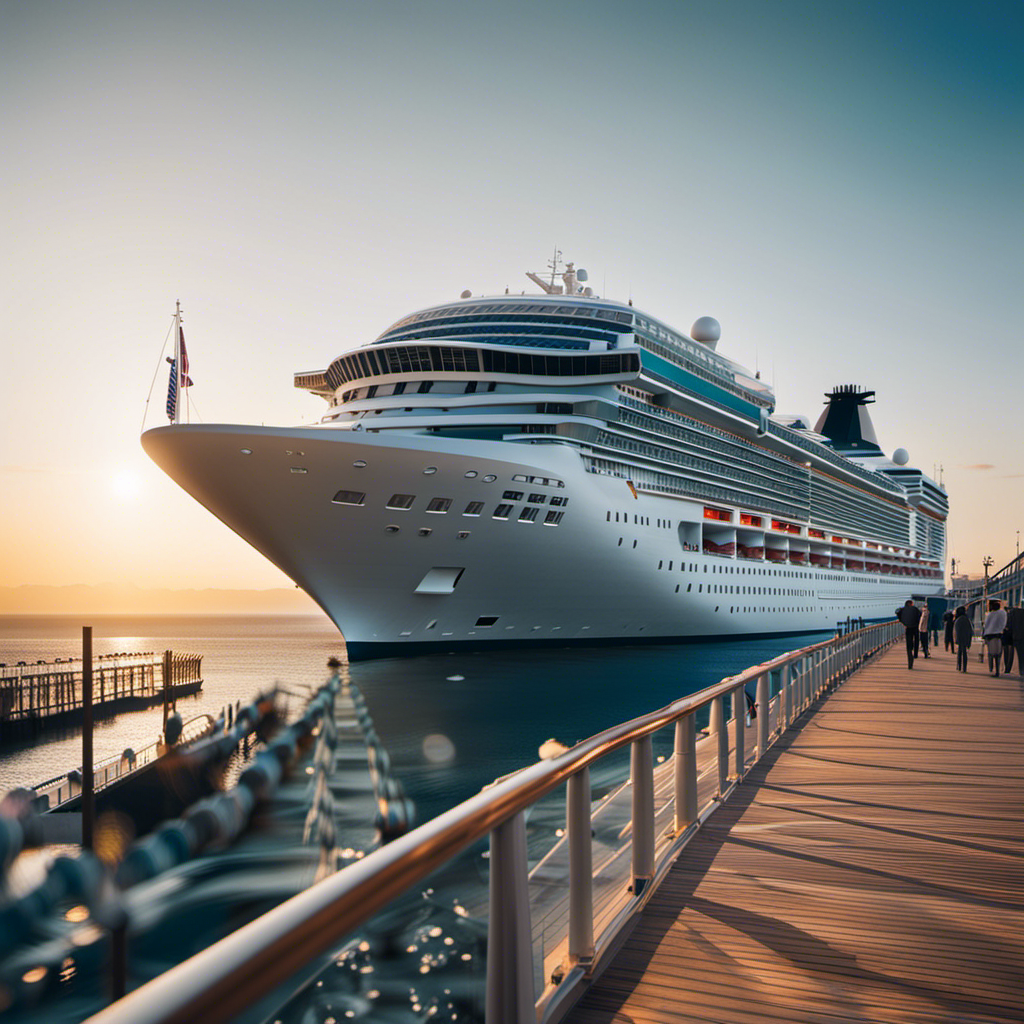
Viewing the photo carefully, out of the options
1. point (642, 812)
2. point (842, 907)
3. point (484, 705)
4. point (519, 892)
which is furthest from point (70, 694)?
point (519, 892)

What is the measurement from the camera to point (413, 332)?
3844 cm

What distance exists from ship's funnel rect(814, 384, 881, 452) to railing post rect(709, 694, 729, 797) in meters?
86.8

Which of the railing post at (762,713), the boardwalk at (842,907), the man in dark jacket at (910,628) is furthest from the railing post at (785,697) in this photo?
the man in dark jacket at (910,628)

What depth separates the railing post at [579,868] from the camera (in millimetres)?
3428

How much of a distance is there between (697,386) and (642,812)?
40.6 m

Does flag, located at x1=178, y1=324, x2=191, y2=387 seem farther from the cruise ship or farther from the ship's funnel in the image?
the ship's funnel

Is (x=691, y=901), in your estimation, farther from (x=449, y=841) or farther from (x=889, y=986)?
(x=449, y=841)

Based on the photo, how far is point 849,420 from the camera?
88.8 meters

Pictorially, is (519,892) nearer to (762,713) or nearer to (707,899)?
(707,899)

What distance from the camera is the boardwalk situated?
3.37m

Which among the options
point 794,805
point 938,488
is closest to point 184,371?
point 794,805

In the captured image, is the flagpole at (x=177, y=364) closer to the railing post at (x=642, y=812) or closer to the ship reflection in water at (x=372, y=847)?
the ship reflection in water at (x=372, y=847)

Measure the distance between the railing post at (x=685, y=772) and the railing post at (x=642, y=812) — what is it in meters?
0.98

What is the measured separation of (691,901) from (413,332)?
35.9m
